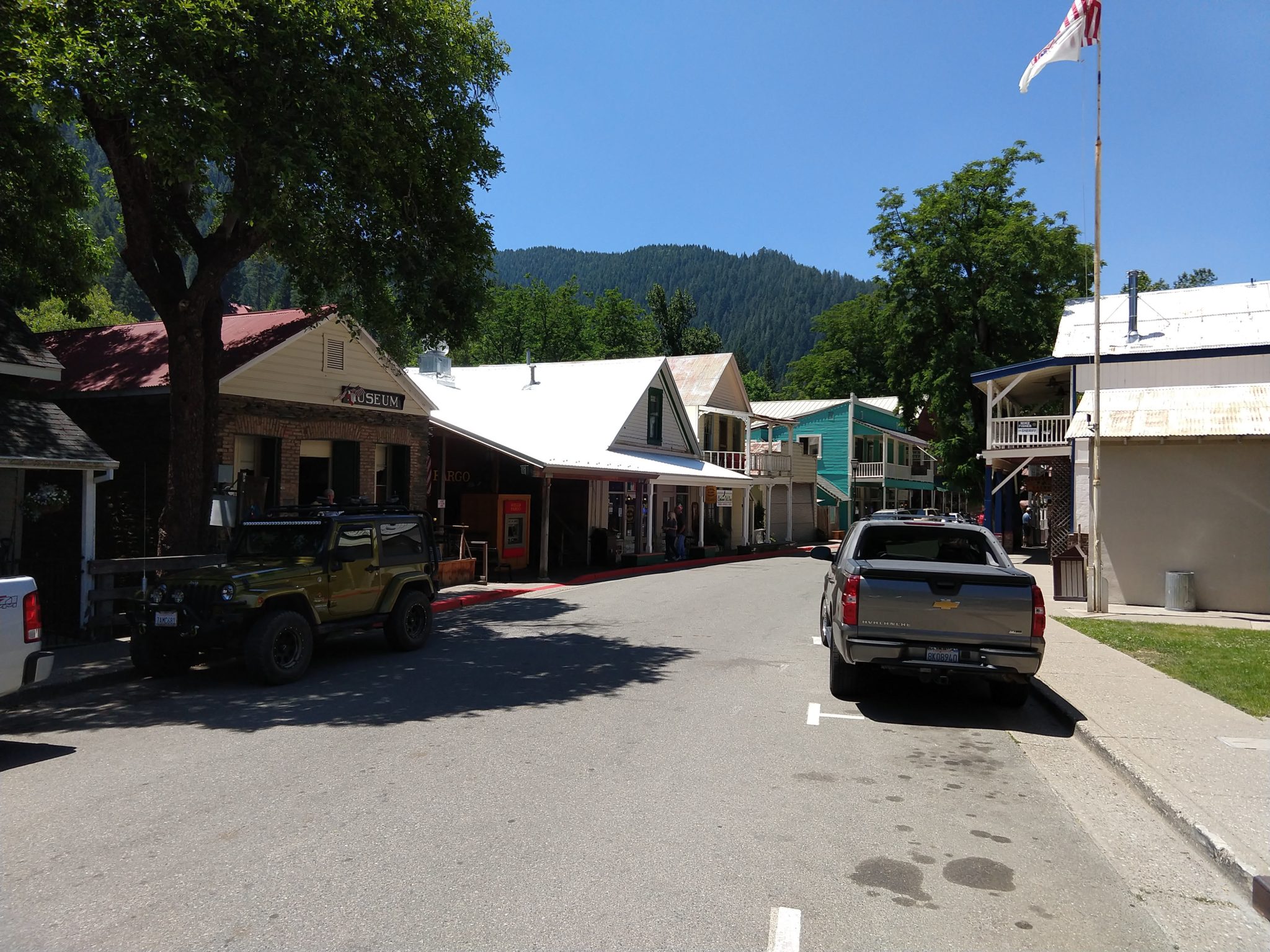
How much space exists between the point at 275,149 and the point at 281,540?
4733 millimetres

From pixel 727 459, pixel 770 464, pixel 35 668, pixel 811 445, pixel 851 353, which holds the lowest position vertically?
pixel 35 668

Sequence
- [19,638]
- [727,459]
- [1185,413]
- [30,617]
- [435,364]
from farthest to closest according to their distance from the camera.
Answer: [727,459] < [435,364] < [1185,413] < [30,617] < [19,638]

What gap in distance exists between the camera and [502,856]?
196 inches

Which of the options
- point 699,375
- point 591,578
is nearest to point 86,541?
point 591,578

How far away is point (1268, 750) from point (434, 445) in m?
19.9

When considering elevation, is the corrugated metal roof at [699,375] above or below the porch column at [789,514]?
above

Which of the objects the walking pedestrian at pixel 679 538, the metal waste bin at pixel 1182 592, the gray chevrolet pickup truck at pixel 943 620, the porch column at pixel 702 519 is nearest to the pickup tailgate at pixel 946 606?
the gray chevrolet pickup truck at pixel 943 620

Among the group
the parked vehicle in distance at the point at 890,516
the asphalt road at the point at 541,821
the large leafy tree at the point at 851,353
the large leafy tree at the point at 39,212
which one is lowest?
the asphalt road at the point at 541,821

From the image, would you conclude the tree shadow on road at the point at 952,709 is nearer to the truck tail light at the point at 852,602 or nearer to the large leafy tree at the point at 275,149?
the truck tail light at the point at 852,602

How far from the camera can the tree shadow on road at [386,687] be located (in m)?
8.38

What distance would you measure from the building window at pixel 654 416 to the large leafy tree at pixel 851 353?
Result: 46.7ft

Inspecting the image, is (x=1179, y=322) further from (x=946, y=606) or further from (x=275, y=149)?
(x=275, y=149)

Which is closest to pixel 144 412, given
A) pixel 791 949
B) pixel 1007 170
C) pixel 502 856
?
pixel 502 856

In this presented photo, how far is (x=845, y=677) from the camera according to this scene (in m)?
9.31
